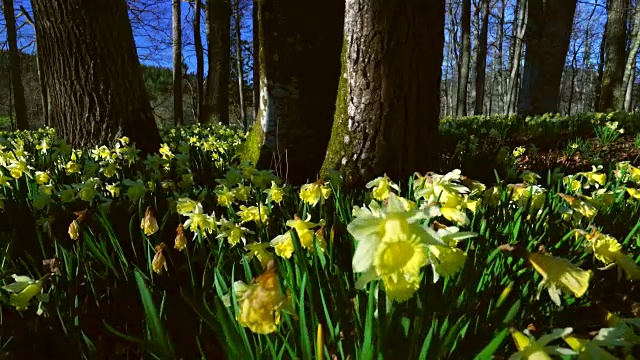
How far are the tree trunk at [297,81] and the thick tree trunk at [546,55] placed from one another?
225 inches

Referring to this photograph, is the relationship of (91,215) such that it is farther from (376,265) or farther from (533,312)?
(533,312)

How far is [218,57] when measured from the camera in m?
10.2

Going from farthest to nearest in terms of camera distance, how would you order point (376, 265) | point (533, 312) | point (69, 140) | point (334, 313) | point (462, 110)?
point (462, 110) → point (69, 140) → point (533, 312) → point (334, 313) → point (376, 265)

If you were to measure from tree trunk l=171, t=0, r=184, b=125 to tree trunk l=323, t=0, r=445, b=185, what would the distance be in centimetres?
988

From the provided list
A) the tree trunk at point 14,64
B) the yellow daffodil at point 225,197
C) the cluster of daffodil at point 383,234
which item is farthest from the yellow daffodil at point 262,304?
the tree trunk at point 14,64

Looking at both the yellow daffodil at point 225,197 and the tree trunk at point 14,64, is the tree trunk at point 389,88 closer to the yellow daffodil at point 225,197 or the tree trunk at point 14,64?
the yellow daffodil at point 225,197

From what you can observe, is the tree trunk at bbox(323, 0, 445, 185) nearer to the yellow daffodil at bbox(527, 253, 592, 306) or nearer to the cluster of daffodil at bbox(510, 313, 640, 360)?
the yellow daffodil at bbox(527, 253, 592, 306)

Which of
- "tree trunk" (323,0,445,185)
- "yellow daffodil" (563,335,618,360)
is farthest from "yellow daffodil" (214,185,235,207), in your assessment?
"yellow daffodil" (563,335,618,360)

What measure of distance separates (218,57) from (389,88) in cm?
874

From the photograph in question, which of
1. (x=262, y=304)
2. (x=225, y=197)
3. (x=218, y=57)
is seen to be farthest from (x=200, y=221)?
(x=218, y=57)

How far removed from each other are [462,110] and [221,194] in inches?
540

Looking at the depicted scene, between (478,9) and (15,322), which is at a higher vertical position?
(478,9)

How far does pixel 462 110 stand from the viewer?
14.2 meters

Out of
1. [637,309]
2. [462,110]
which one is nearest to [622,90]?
[462,110]
